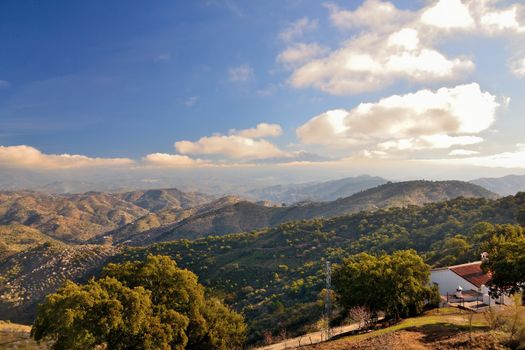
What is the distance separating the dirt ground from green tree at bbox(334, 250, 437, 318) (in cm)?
769

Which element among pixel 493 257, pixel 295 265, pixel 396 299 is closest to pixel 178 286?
pixel 396 299

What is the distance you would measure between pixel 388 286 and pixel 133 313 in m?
26.5

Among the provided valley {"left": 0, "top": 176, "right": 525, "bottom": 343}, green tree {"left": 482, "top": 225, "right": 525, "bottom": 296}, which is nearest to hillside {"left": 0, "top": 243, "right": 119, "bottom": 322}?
valley {"left": 0, "top": 176, "right": 525, "bottom": 343}

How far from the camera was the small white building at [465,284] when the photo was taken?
4875 centimetres

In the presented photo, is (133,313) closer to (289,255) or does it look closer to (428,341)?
(428,341)

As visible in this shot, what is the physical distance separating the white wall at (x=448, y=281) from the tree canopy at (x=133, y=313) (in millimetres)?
34022

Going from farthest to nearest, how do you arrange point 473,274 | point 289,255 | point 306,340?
point 289,255, point 473,274, point 306,340

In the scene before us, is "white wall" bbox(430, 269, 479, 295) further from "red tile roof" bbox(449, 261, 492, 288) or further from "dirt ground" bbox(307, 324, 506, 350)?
"dirt ground" bbox(307, 324, 506, 350)

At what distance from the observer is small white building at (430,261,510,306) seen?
160ft

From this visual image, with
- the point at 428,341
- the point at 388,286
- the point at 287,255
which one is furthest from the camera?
the point at 287,255

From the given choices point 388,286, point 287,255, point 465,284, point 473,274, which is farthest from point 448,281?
point 287,255

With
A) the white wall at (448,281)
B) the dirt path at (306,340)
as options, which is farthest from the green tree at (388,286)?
the white wall at (448,281)

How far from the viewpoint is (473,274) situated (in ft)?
177

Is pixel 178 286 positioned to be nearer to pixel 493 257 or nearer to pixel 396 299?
pixel 396 299
